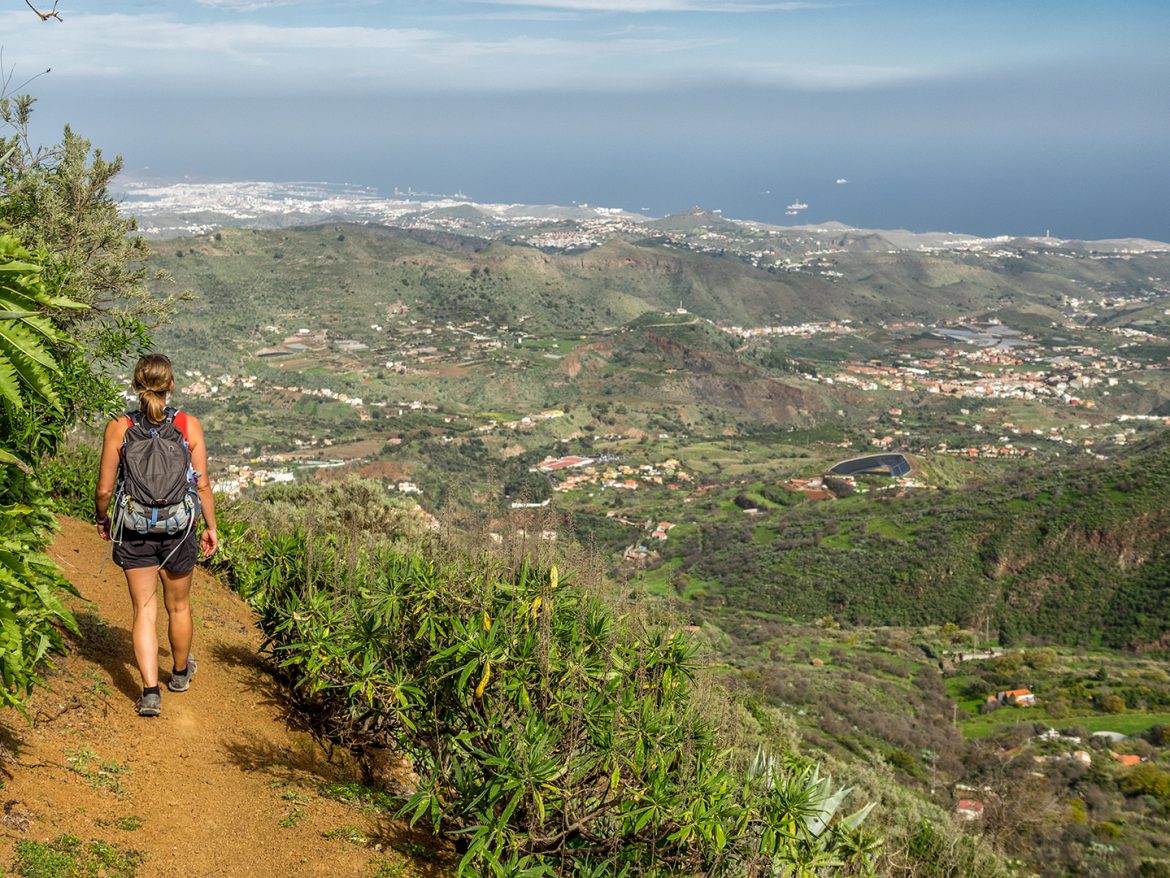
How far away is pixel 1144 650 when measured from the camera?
28.3 metres

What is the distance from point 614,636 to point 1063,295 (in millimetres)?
145885

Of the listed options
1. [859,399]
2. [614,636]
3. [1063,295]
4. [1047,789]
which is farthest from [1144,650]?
[1063,295]

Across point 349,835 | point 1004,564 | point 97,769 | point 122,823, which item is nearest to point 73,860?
point 122,823

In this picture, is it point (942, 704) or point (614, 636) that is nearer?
point (614, 636)

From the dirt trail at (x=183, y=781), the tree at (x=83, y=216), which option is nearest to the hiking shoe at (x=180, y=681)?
the dirt trail at (x=183, y=781)

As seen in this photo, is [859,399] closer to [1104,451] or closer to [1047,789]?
[1104,451]

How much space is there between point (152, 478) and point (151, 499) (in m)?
0.10

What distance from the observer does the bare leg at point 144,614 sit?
4086 millimetres

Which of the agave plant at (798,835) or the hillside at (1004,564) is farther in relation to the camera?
the hillside at (1004,564)

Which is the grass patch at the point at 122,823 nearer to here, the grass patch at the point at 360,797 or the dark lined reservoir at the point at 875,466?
the grass patch at the point at 360,797

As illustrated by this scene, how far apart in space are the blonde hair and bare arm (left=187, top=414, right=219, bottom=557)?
0.15m

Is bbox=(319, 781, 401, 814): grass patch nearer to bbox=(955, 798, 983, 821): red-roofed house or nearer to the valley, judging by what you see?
the valley

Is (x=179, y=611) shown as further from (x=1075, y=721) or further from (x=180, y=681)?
(x=1075, y=721)

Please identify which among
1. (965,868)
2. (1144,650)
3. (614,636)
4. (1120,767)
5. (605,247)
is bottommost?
(1144,650)
